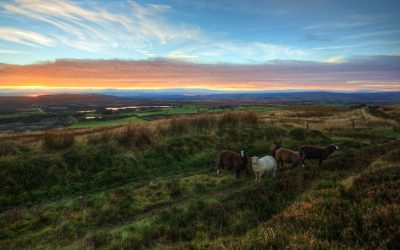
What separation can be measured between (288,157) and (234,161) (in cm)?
345

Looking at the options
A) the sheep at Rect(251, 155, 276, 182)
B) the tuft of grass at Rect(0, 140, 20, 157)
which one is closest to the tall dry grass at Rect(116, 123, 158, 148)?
the tuft of grass at Rect(0, 140, 20, 157)

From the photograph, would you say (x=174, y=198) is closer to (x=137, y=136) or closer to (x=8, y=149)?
(x=137, y=136)

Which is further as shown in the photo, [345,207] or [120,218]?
[120,218]

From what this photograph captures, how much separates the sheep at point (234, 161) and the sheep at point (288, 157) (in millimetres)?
2299

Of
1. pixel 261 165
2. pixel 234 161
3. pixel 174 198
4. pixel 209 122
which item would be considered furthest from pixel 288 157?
pixel 209 122

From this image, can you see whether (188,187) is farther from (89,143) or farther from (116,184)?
(89,143)

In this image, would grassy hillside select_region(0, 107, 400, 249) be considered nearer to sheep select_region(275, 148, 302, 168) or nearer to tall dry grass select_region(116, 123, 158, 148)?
tall dry grass select_region(116, 123, 158, 148)

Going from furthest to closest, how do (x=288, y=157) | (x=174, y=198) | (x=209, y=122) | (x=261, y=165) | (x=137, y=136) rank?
(x=209, y=122)
(x=137, y=136)
(x=288, y=157)
(x=261, y=165)
(x=174, y=198)

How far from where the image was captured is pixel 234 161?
631 inches

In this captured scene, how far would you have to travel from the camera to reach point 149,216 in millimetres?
10648

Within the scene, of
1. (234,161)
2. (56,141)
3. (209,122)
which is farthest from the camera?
(209,122)

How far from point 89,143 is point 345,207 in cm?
1629

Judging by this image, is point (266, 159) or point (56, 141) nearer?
point (266, 159)

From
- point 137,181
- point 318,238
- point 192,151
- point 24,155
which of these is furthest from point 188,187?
point 24,155
